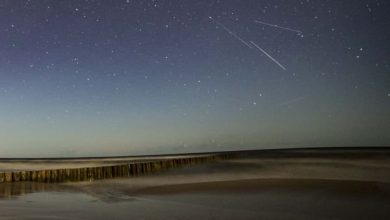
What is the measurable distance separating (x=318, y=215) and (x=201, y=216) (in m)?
3.02

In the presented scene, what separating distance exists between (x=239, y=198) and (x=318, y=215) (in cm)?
400

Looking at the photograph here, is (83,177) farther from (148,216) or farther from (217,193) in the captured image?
(148,216)

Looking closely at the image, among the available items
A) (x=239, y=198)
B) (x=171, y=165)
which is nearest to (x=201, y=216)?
(x=239, y=198)

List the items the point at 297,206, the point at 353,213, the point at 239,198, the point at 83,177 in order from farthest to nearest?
the point at 83,177 → the point at 239,198 → the point at 297,206 → the point at 353,213

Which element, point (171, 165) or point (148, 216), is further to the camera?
point (171, 165)

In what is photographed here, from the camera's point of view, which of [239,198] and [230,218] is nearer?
[230,218]

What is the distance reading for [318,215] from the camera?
10070mm

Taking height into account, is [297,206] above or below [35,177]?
below

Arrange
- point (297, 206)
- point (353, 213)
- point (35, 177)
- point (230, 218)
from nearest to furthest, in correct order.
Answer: point (230, 218), point (353, 213), point (297, 206), point (35, 177)

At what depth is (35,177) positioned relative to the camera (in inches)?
809

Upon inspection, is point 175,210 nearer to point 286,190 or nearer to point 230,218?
point 230,218

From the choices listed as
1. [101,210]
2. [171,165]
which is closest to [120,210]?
[101,210]

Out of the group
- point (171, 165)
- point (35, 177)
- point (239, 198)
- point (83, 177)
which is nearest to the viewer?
point (239, 198)

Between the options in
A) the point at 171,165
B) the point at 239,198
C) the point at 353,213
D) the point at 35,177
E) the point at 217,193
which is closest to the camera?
the point at 353,213
